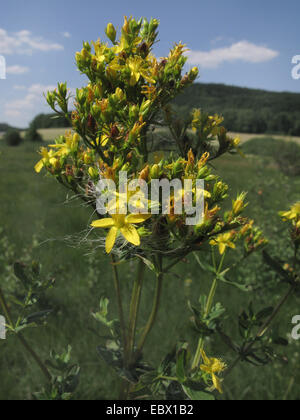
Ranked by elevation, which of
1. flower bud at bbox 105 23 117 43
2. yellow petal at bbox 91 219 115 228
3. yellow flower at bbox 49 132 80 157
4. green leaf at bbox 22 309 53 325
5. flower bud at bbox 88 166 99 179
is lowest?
green leaf at bbox 22 309 53 325

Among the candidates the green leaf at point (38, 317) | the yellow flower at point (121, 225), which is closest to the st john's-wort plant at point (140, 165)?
the yellow flower at point (121, 225)

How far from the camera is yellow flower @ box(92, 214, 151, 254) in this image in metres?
0.89

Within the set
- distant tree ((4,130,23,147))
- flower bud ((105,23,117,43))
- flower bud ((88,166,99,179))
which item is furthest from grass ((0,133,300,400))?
distant tree ((4,130,23,147))

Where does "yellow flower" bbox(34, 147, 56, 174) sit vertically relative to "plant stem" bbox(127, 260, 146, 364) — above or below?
above

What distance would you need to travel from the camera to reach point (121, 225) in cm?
94

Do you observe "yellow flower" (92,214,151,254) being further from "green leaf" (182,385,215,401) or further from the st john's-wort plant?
"green leaf" (182,385,215,401)

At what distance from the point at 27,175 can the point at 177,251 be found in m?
7.95

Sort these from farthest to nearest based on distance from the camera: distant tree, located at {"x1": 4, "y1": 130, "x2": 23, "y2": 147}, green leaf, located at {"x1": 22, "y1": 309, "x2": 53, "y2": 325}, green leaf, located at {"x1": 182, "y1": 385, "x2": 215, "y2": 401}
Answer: distant tree, located at {"x1": 4, "y1": 130, "x2": 23, "y2": 147}
green leaf, located at {"x1": 22, "y1": 309, "x2": 53, "y2": 325}
green leaf, located at {"x1": 182, "y1": 385, "x2": 215, "y2": 401}

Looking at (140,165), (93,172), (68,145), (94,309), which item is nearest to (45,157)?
(68,145)

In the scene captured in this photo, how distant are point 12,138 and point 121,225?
107ft

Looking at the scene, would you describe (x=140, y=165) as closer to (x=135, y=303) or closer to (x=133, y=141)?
(x=133, y=141)

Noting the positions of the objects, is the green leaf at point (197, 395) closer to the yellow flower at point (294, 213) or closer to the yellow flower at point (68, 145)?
the yellow flower at point (294, 213)

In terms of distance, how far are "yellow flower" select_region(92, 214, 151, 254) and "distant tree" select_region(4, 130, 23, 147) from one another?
3169cm
